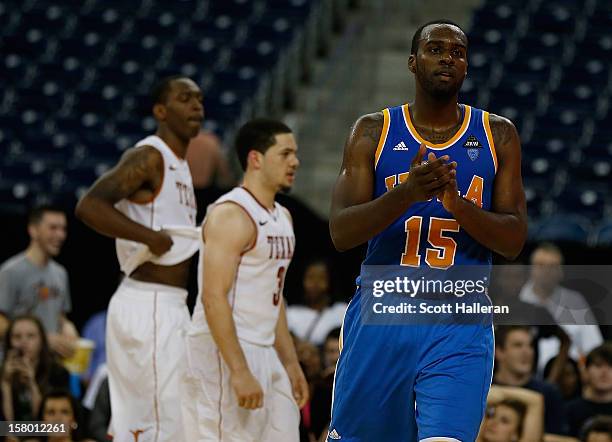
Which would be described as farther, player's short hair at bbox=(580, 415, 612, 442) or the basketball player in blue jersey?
player's short hair at bbox=(580, 415, 612, 442)

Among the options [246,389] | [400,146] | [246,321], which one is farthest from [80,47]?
[400,146]

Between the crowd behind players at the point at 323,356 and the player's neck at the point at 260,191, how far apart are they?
109cm

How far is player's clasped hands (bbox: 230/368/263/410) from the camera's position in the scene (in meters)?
6.00

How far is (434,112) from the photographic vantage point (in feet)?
16.0

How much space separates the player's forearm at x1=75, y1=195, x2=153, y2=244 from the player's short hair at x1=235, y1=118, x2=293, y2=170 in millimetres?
676

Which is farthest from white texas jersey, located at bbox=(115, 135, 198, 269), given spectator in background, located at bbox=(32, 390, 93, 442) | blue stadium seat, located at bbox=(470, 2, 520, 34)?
blue stadium seat, located at bbox=(470, 2, 520, 34)

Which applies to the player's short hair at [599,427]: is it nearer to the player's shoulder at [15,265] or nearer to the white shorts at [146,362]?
the white shorts at [146,362]

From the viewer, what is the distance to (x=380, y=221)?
181 inches

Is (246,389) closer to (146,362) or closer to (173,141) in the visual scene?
(146,362)

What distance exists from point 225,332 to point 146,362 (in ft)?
2.25

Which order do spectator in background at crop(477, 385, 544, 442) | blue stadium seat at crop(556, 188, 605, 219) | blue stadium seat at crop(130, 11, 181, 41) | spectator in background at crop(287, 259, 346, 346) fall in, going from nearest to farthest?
spectator in background at crop(477, 385, 544, 442)
spectator in background at crop(287, 259, 346, 346)
blue stadium seat at crop(556, 188, 605, 219)
blue stadium seat at crop(130, 11, 181, 41)

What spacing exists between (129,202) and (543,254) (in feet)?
14.0

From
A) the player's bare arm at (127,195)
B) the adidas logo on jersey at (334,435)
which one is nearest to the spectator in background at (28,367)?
the player's bare arm at (127,195)

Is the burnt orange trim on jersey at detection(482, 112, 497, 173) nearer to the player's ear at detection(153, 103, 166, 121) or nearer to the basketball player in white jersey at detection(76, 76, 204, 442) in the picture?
the basketball player in white jersey at detection(76, 76, 204, 442)
